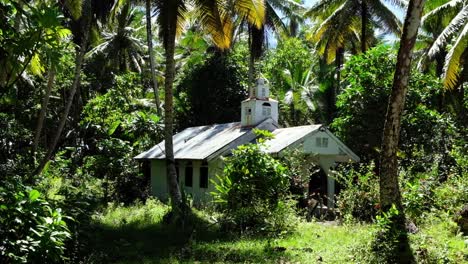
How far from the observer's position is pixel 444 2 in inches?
821

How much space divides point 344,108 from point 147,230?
35.7ft

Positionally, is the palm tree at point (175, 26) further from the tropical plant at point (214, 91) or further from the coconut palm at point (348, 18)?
the tropical plant at point (214, 91)

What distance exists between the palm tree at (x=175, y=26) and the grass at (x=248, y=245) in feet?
4.71

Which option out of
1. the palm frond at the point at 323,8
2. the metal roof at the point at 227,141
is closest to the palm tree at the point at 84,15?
the metal roof at the point at 227,141

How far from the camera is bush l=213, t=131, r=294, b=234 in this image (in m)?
13.0

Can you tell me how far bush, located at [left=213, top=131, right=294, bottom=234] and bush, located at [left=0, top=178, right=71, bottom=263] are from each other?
780cm

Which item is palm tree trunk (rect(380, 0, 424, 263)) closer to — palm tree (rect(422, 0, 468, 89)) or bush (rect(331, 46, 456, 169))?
palm tree (rect(422, 0, 468, 89))

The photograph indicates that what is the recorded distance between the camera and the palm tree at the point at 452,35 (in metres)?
15.7

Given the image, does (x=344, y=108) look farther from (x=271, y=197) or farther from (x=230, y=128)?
(x=271, y=197)

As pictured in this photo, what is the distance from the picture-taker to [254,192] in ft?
44.2

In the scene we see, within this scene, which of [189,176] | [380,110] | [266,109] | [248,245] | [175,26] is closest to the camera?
[248,245]

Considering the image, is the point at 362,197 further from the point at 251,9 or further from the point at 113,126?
the point at 113,126

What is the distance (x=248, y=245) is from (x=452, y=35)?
13.7 m

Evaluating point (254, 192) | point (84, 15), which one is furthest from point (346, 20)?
point (254, 192)
